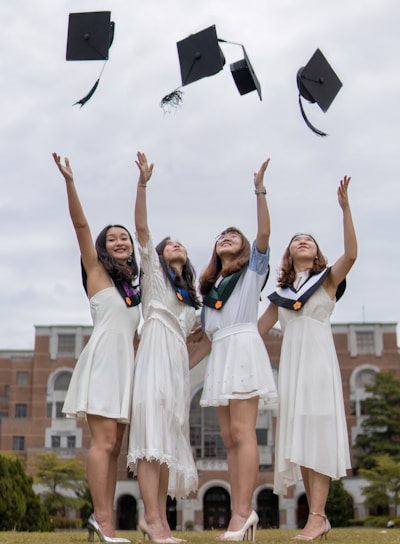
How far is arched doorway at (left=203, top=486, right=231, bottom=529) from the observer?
41750 millimetres

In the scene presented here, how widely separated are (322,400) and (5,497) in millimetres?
11088

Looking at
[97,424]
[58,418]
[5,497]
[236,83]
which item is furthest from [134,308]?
[58,418]

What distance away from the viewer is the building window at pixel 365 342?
45406 millimetres

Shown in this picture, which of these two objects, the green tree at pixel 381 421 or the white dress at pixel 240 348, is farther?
the green tree at pixel 381 421

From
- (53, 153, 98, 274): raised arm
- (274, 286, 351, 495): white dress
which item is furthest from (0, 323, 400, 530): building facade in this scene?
(53, 153, 98, 274): raised arm

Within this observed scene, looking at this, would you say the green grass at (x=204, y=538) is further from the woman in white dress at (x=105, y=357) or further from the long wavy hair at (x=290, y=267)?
the long wavy hair at (x=290, y=267)

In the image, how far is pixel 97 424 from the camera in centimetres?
561

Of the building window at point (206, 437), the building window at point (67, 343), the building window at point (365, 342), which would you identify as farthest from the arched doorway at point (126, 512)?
the building window at point (365, 342)

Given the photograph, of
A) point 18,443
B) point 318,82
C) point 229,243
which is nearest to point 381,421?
point 18,443

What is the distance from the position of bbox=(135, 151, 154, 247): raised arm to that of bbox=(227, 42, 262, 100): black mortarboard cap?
176cm

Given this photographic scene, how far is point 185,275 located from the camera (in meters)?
6.30

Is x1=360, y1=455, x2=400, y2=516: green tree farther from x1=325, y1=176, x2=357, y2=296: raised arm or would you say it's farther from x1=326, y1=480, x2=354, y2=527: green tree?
x1=325, y1=176, x2=357, y2=296: raised arm

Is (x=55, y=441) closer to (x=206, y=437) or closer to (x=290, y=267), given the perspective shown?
(x=206, y=437)

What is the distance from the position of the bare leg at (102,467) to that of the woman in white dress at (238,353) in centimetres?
81
